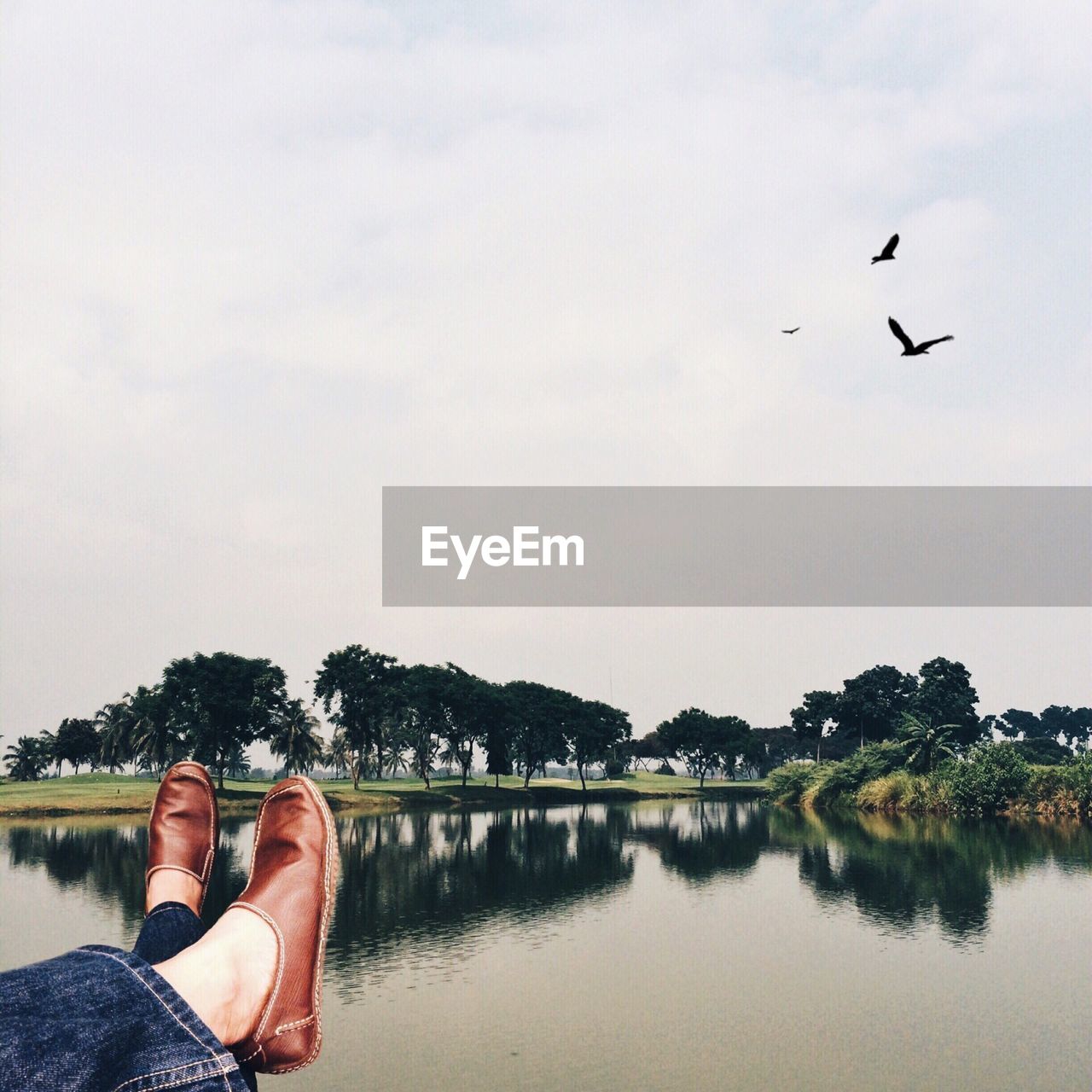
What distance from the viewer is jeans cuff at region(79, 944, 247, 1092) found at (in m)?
1.77

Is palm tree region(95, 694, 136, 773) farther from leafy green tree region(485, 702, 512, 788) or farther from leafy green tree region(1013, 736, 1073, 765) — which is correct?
leafy green tree region(1013, 736, 1073, 765)

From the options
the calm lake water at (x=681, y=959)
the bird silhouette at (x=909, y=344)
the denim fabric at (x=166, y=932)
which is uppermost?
the bird silhouette at (x=909, y=344)

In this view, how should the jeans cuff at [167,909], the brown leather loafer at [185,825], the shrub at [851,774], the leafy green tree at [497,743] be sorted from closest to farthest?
the jeans cuff at [167,909] → the brown leather loafer at [185,825] → the shrub at [851,774] → the leafy green tree at [497,743]

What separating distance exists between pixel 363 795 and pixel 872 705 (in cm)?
4747

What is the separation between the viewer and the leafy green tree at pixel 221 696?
4756cm

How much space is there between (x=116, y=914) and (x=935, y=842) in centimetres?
2249

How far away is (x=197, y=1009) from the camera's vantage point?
7.64 ft

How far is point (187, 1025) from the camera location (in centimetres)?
183

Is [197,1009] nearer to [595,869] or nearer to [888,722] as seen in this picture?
[595,869]

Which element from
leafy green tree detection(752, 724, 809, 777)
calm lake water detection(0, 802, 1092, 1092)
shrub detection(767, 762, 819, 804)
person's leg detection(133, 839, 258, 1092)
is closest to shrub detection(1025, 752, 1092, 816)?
calm lake water detection(0, 802, 1092, 1092)

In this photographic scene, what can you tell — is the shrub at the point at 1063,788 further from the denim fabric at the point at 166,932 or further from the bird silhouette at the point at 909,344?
the denim fabric at the point at 166,932

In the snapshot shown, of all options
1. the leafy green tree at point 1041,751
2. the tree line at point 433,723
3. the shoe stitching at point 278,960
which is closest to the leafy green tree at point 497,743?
the tree line at point 433,723

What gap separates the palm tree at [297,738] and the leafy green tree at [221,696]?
259 cm

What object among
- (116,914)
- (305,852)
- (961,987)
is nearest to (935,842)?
(961,987)
